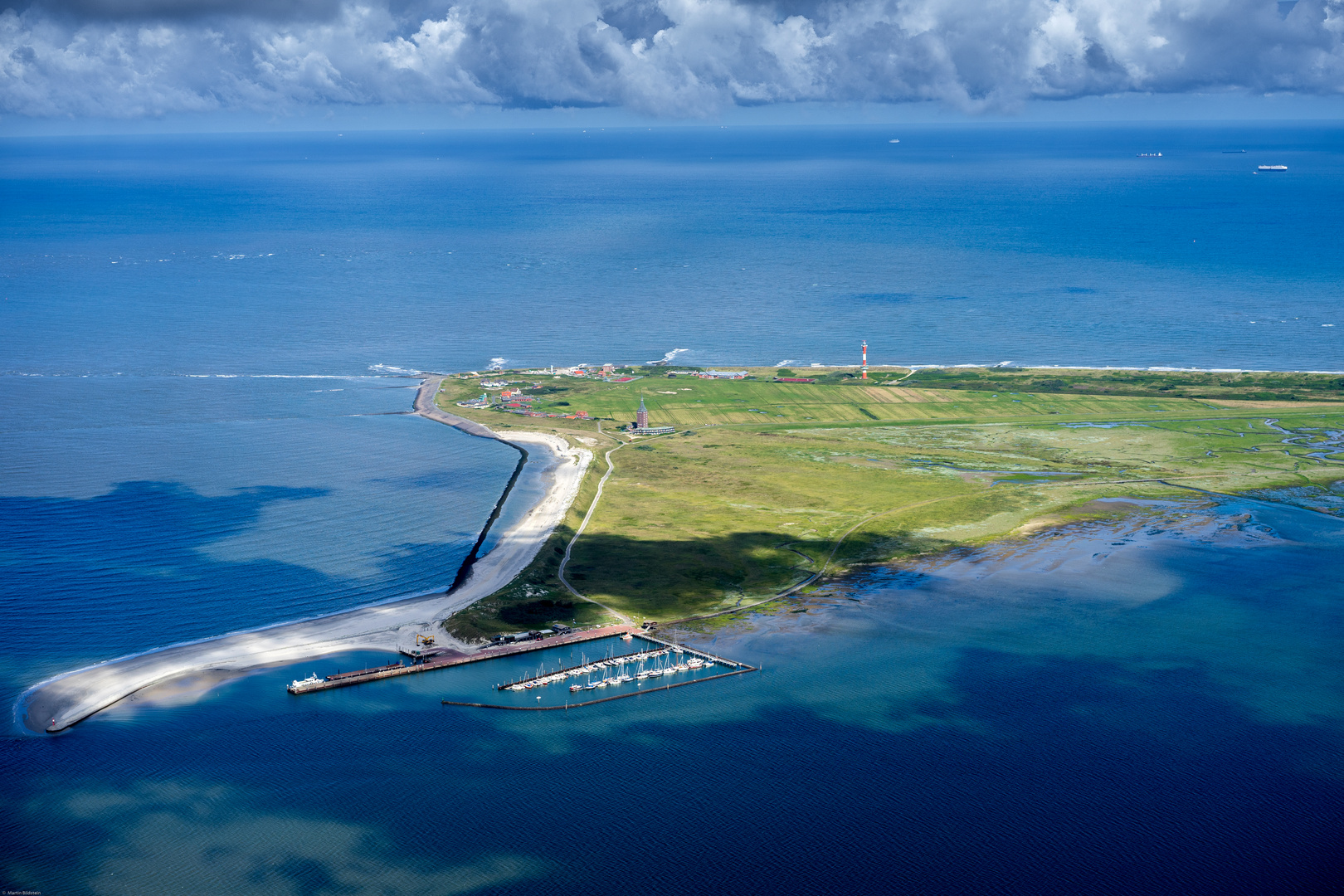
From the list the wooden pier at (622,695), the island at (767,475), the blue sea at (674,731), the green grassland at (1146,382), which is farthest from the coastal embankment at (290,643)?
the green grassland at (1146,382)

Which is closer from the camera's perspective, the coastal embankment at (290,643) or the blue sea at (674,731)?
the blue sea at (674,731)

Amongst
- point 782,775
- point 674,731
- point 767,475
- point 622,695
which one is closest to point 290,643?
point 622,695

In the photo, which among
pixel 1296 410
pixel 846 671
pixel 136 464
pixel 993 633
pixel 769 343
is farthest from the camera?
pixel 769 343

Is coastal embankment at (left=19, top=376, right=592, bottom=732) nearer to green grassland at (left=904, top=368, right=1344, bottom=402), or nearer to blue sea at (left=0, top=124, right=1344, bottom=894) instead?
blue sea at (left=0, top=124, right=1344, bottom=894)

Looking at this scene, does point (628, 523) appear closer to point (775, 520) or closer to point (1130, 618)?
point (775, 520)

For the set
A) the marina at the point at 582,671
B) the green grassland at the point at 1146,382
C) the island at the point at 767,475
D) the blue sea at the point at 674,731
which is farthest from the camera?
the green grassland at the point at 1146,382

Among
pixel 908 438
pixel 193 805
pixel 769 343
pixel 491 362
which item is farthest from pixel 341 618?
pixel 769 343

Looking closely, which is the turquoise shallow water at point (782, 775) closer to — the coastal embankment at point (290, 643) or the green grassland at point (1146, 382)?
the coastal embankment at point (290, 643)
